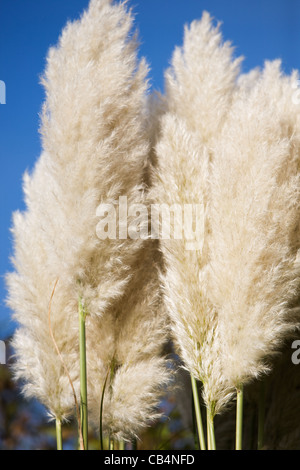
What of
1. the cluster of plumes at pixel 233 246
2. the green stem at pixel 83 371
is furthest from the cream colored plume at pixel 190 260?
the green stem at pixel 83 371

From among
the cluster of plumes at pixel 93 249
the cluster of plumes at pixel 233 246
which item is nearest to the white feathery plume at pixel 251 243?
the cluster of plumes at pixel 233 246

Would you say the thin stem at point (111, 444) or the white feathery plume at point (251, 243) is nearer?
the white feathery plume at point (251, 243)

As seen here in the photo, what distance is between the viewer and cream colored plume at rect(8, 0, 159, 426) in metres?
0.91

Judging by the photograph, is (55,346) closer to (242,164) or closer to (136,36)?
(242,164)

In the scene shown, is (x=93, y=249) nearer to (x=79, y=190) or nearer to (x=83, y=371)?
(x=79, y=190)

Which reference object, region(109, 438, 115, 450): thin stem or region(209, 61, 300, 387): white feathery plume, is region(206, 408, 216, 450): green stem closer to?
region(209, 61, 300, 387): white feathery plume

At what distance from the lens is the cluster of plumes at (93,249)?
3.00 feet

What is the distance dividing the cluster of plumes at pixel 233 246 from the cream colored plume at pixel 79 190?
0.09m

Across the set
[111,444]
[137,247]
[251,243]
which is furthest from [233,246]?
[111,444]

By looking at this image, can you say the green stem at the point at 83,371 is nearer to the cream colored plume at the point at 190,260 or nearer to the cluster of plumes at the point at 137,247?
the cluster of plumes at the point at 137,247

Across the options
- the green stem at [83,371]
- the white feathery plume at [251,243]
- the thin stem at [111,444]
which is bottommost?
the thin stem at [111,444]

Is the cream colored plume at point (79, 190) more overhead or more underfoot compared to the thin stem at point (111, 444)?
more overhead

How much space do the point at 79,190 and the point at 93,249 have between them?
0.37ft

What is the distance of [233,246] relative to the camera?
921mm
